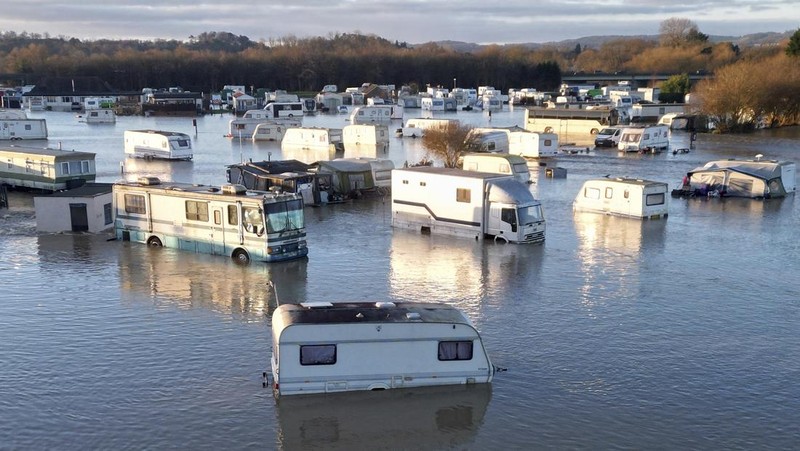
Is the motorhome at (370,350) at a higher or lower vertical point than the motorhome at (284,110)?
lower

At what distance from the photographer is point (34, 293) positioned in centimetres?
1727

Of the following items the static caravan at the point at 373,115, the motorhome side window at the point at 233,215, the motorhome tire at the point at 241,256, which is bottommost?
the motorhome tire at the point at 241,256

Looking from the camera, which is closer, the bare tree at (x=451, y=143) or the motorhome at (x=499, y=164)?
the motorhome at (x=499, y=164)

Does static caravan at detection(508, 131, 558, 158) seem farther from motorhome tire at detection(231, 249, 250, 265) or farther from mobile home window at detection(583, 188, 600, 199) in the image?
motorhome tire at detection(231, 249, 250, 265)

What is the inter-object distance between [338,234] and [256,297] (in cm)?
697

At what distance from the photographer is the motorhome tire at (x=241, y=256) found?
776 inches

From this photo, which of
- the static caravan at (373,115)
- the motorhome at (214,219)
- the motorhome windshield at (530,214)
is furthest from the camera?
the static caravan at (373,115)

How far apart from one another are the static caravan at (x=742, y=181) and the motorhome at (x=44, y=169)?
2276 cm

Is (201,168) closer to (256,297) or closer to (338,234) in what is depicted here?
(338,234)

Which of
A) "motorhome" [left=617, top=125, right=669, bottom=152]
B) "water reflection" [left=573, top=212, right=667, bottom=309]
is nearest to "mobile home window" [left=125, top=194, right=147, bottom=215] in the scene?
"water reflection" [left=573, top=212, right=667, bottom=309]

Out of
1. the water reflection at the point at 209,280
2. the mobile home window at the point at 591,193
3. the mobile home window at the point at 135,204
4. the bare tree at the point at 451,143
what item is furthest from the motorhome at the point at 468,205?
the bare tree at the point at 451,143

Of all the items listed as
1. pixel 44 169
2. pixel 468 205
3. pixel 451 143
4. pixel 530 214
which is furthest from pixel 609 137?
pixel 44 169

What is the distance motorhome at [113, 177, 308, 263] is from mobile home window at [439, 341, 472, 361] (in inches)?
327

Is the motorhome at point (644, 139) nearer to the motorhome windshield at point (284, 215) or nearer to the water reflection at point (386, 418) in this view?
the motorhome windshield at point (284, 215)
